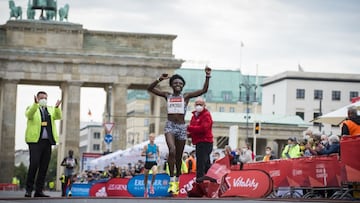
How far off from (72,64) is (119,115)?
579 cm

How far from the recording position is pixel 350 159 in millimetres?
20859

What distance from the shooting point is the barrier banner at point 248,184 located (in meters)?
21.1

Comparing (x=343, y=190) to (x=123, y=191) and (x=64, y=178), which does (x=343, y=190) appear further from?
(x=64, y=178)

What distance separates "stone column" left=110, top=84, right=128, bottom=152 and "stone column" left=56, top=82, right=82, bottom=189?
2925 mm

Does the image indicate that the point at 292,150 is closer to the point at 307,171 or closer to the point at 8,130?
the point at 307,171

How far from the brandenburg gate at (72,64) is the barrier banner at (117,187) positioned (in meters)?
60.1

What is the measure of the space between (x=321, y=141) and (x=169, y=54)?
68.8m

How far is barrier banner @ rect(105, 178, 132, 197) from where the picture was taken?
30.7 metres

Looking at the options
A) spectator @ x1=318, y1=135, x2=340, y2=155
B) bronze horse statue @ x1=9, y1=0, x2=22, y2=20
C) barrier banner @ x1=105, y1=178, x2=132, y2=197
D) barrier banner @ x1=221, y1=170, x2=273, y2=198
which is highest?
bronze horse statue @ x1=9, y1=0, x2=22, y2=20

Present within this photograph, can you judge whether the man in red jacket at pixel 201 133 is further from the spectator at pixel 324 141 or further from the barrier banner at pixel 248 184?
the spectator at pixel 324 141

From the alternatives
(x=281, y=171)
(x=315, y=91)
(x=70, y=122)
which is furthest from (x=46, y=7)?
(x=281, y=171)

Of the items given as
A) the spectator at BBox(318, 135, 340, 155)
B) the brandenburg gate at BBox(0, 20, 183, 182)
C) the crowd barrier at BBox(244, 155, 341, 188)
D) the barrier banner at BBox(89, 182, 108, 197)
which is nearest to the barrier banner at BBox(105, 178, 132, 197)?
the barrier banner at BBox(89, 182, 108, 197)

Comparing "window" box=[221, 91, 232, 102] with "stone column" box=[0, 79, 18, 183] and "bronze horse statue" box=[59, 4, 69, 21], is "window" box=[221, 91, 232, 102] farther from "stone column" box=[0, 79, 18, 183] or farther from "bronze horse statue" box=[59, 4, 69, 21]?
"stone column" box=[0, 79, 18, 183]

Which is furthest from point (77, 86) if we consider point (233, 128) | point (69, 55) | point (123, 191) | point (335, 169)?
point (335, 169)
